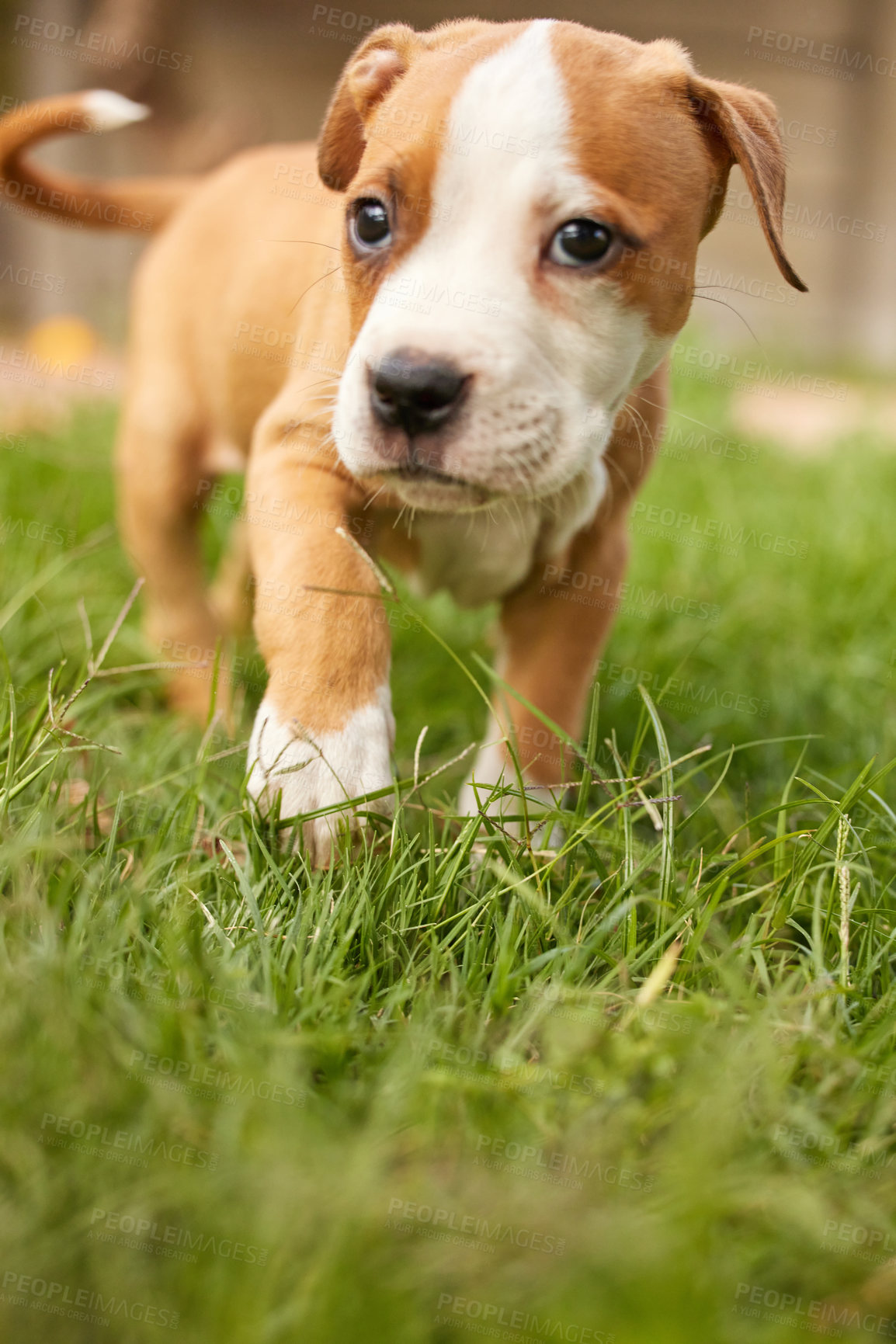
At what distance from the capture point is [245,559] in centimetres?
421

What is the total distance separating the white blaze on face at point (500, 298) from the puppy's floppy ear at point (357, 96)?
39cm

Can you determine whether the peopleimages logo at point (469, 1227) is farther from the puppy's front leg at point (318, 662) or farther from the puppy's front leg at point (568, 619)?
the puppy's front leg at point (568, 619)

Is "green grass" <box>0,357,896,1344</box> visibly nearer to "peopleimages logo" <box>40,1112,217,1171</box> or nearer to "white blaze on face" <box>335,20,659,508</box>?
"peopleimages logo" <box>40,1112,217,1171</box>

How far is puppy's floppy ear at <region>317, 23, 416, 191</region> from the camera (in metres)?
2.47

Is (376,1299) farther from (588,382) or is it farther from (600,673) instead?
(600,673)

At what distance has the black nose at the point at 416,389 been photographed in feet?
6.42

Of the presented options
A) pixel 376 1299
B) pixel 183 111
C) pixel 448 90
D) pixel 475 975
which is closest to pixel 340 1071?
Answer: pixel 475 975

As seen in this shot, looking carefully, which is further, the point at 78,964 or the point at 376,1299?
the point at 78,964

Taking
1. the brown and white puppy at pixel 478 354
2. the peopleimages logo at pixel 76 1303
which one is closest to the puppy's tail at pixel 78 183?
the brown and white puppy at pixel 478 354

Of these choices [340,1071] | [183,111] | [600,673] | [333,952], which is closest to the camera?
[340,1071]

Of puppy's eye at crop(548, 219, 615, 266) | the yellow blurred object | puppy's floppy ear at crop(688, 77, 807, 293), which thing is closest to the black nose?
puppy's eye at crop(548, 219, 615, 266)

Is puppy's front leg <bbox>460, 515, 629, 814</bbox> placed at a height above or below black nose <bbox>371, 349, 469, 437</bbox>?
below

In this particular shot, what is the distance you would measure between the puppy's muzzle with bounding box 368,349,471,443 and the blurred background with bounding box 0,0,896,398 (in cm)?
605

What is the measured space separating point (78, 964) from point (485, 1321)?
2.54 ft
